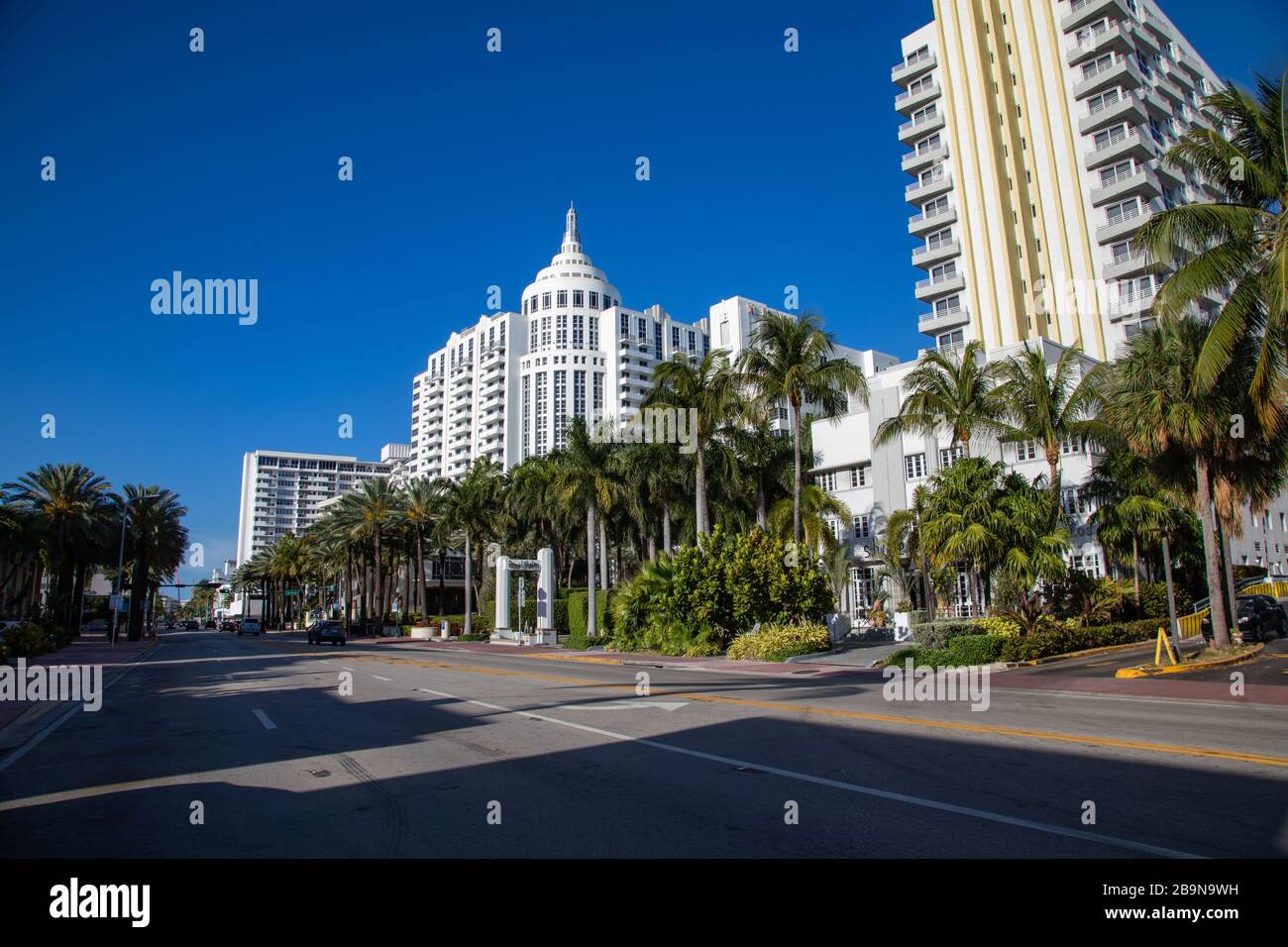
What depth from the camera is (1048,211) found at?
63.0 metres

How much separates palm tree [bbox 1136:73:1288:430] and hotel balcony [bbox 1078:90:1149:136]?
159ft

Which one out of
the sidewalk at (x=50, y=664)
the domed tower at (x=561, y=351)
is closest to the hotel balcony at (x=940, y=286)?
the sidewalk at (x=50, y=664)

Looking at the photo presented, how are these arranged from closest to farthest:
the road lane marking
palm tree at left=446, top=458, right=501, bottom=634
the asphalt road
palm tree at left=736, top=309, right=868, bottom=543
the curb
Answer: the road lane marking → the asphalt road → the curb → palm tree at left=736, top=309, right=868, bottom=543 → palm tree at left=446, top=458, right=501, bottom=634

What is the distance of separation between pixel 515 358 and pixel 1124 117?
309 ft

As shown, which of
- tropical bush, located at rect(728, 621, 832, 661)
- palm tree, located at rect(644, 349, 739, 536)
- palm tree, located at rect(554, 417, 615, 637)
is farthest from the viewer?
palm tree, located at rect(554, 417, 615, 637)

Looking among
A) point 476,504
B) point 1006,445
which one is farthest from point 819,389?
point 476,504

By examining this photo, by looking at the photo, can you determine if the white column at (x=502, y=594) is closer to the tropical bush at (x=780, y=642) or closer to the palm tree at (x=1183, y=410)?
the tropical bush at (x=780, y=642)

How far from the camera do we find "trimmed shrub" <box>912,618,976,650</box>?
22781 millimetres

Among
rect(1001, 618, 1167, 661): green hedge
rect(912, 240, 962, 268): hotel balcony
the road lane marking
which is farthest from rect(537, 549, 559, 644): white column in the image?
rect(912, 240, 962, 268): hotel balcony

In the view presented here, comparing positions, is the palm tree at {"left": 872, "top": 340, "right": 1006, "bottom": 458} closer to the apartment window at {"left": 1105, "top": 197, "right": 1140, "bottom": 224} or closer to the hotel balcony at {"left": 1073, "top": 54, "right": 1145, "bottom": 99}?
the apartment window at {"left": 1105, "top": 197, "right": 1140, "bottom": 224}

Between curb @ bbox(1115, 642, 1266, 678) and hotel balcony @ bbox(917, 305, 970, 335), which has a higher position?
hotel balcony @ bbox(917, 305, 970, 335)

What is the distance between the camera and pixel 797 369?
3297cm
